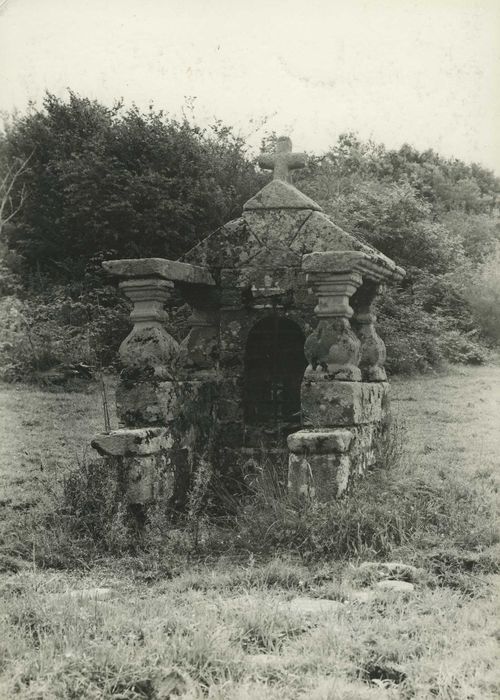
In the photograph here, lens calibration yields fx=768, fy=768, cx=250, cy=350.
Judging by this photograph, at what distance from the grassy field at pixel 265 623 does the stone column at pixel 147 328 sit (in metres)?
1.54

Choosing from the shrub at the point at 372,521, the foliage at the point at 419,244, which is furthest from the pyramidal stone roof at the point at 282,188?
the foliage at the point at 419,244

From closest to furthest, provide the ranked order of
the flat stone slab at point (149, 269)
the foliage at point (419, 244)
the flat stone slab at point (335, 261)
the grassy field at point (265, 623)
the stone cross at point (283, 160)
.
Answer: the grassy field at point (265, 623) < the flat stone slab at point (335, 261) < the flat stone slab at point (149, 269) < the stone cross at point (283, 160) < the foliage at point (419, 244)

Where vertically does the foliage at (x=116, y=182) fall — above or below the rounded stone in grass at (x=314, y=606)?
above

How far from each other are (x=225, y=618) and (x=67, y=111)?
17670 millimetres

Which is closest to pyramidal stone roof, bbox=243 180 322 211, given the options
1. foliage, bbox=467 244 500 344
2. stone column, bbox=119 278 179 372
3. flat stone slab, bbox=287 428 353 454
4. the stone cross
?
the stone cross

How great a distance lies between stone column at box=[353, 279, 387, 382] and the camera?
674cm

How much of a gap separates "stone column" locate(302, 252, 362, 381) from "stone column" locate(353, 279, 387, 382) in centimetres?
89

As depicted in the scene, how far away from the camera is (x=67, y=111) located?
62.8 feet

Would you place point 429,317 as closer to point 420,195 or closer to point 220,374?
point 420,195

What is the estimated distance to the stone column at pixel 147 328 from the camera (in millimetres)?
5980

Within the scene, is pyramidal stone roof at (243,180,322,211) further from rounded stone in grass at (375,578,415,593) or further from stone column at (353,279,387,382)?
rounded stone in grass at (375,578,415,593)

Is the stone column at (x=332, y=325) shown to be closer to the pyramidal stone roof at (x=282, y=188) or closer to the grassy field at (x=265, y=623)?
the grassy field at (x=265, y=623)

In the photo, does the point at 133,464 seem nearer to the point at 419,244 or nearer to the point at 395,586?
the point at 395,586

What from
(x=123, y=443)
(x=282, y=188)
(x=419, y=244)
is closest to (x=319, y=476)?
(x=123, y=443)
